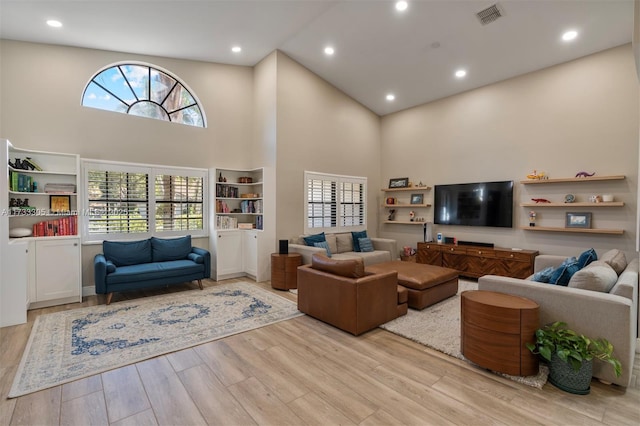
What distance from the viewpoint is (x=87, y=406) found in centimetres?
211

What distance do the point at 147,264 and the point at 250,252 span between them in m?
1.76

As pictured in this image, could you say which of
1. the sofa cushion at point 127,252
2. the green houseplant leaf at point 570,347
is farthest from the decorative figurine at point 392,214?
the sofa cushion at point 127,252

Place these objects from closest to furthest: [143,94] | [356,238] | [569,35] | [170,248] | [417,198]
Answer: [569,35] → [170,248] → [143,94] → [356,238] → [417,198]

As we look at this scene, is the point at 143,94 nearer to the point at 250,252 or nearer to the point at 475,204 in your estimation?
the point at 250,252

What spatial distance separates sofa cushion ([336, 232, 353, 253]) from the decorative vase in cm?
419

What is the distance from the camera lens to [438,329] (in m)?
3.39

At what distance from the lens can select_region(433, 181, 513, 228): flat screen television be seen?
5.54 m

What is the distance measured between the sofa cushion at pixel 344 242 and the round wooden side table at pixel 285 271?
4.68 ft

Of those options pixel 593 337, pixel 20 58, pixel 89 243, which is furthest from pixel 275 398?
pixel 20 58

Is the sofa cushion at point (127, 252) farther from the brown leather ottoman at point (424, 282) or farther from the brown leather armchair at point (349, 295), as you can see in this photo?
the brown leather ottoman at point (424, 282)

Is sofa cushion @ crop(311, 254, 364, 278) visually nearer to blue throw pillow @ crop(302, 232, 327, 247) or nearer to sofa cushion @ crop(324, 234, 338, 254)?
blue throw pillow @ crop(302, 232, 327, 247)

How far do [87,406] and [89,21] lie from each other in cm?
465

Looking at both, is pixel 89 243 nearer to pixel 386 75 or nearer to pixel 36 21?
pixel 36 21

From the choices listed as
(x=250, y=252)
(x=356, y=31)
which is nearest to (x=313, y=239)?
(x=250, y=252)
